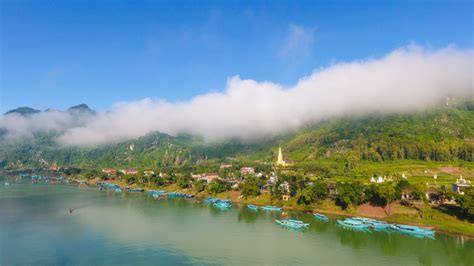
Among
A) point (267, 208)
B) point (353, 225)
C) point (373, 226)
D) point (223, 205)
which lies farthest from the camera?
point (223, 205)

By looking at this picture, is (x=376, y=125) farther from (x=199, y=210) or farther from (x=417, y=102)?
(x=199, y=210)

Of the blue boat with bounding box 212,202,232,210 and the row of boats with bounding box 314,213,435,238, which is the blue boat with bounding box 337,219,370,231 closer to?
the row of boats with bounding box 314,213,435,238

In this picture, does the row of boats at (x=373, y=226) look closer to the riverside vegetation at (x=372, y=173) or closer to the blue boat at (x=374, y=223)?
the blue boat at (x=374, y=223)

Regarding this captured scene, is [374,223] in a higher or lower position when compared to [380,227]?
higher

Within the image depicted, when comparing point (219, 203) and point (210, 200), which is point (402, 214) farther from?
point (210, 200)

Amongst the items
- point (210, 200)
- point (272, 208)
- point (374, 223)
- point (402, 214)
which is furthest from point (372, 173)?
point (210, 200)
